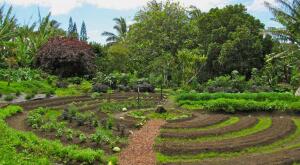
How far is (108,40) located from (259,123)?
5101 cm

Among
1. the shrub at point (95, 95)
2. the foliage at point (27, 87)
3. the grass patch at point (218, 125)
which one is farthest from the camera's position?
the shrub at point (95, 95)

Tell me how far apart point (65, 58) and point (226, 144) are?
24308mm

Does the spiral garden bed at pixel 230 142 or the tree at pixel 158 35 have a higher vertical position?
the tree at pixel 158 35

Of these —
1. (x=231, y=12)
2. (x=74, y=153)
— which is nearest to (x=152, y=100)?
(x=74, y=153)

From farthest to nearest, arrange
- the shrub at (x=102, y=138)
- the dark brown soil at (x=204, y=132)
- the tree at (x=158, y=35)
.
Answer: the tree at (x=158, y=35)
the dark brown soil at (x=204, y=132)
the shrub at (x=102, y=138)

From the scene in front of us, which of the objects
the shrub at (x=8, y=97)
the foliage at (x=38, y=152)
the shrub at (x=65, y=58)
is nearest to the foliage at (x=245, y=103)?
the shrub at (x=8, y=97)

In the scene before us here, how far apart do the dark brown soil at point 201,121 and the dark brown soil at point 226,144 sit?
8.60 feet

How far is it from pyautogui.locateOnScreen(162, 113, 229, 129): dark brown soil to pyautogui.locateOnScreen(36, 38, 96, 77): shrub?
57.9 feet

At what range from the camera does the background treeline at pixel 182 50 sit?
127 ft

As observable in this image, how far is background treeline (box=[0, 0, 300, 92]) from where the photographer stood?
38.8m

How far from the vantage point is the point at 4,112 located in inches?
918

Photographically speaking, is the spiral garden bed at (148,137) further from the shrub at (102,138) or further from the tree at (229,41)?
the tree at (229,41)

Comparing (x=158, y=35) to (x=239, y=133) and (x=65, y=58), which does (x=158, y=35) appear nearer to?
(x=65, y=58)

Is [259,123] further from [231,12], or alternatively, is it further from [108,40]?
[108,40]
